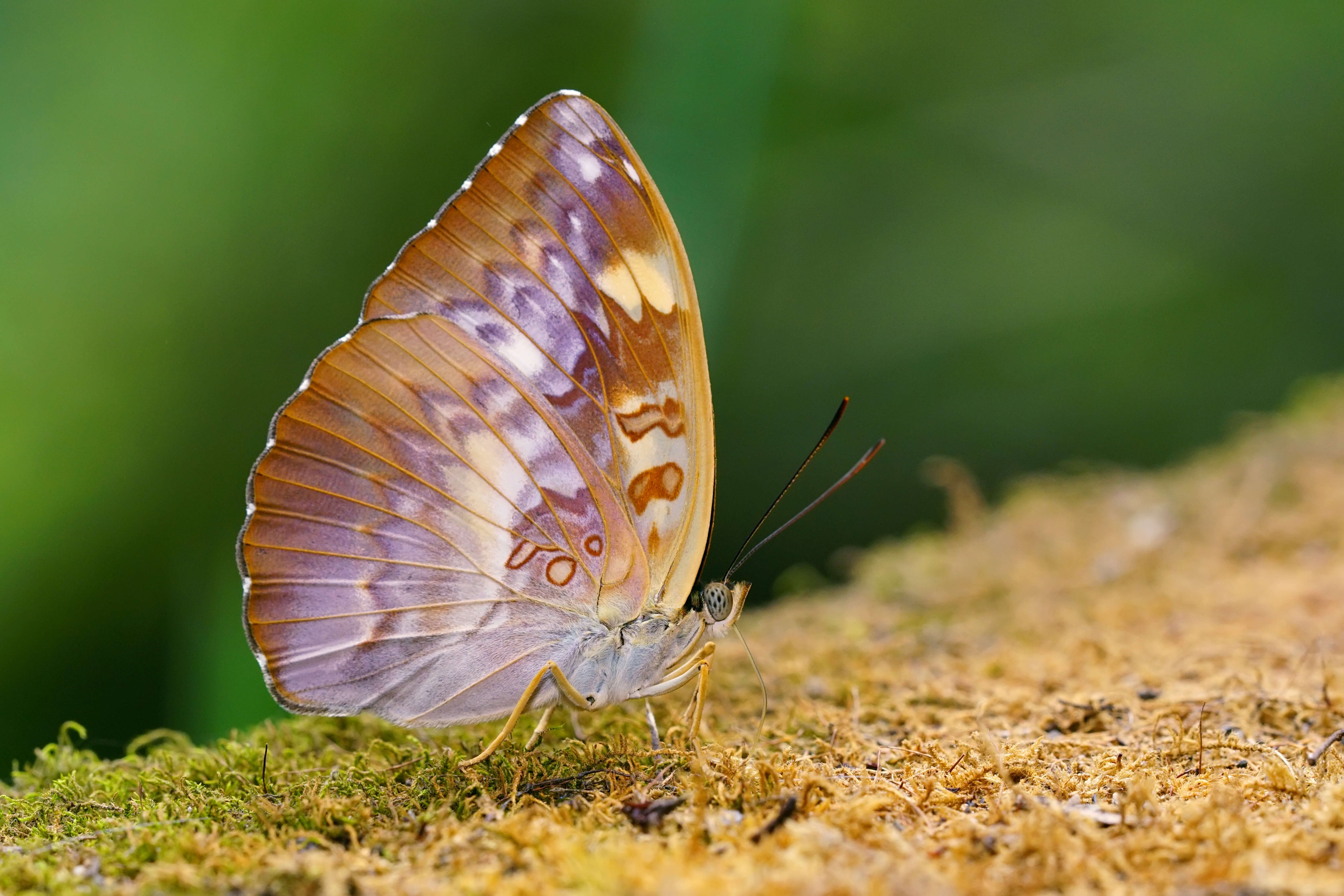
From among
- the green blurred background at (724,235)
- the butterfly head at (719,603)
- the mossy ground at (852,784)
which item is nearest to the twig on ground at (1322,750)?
the mossy ground at (852,784)

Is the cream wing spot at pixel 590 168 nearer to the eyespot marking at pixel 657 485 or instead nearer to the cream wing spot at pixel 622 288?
the cream wing spot at pixel 622 288

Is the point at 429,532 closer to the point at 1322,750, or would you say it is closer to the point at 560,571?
the point at 560,571

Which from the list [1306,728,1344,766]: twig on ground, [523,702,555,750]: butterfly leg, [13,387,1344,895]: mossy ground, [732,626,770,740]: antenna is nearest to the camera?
[13,387,1344,895]: mossy ground

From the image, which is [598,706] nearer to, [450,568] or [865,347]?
[450,568]

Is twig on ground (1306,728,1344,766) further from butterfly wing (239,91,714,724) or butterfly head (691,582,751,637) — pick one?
butterfly wing (239,91,714,724)

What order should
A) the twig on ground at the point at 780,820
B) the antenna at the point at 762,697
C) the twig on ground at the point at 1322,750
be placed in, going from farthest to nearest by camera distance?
1. the antenna at the point at 762,697
2. the twig on ground at the point at 1322,750
3. the twig on ground at the point at 780,820

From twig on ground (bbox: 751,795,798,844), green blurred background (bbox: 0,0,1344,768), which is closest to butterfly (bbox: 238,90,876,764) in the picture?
twig on ground (bbox: 751,795,798,844)

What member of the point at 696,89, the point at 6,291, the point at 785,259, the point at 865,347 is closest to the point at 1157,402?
the point at 865,347
